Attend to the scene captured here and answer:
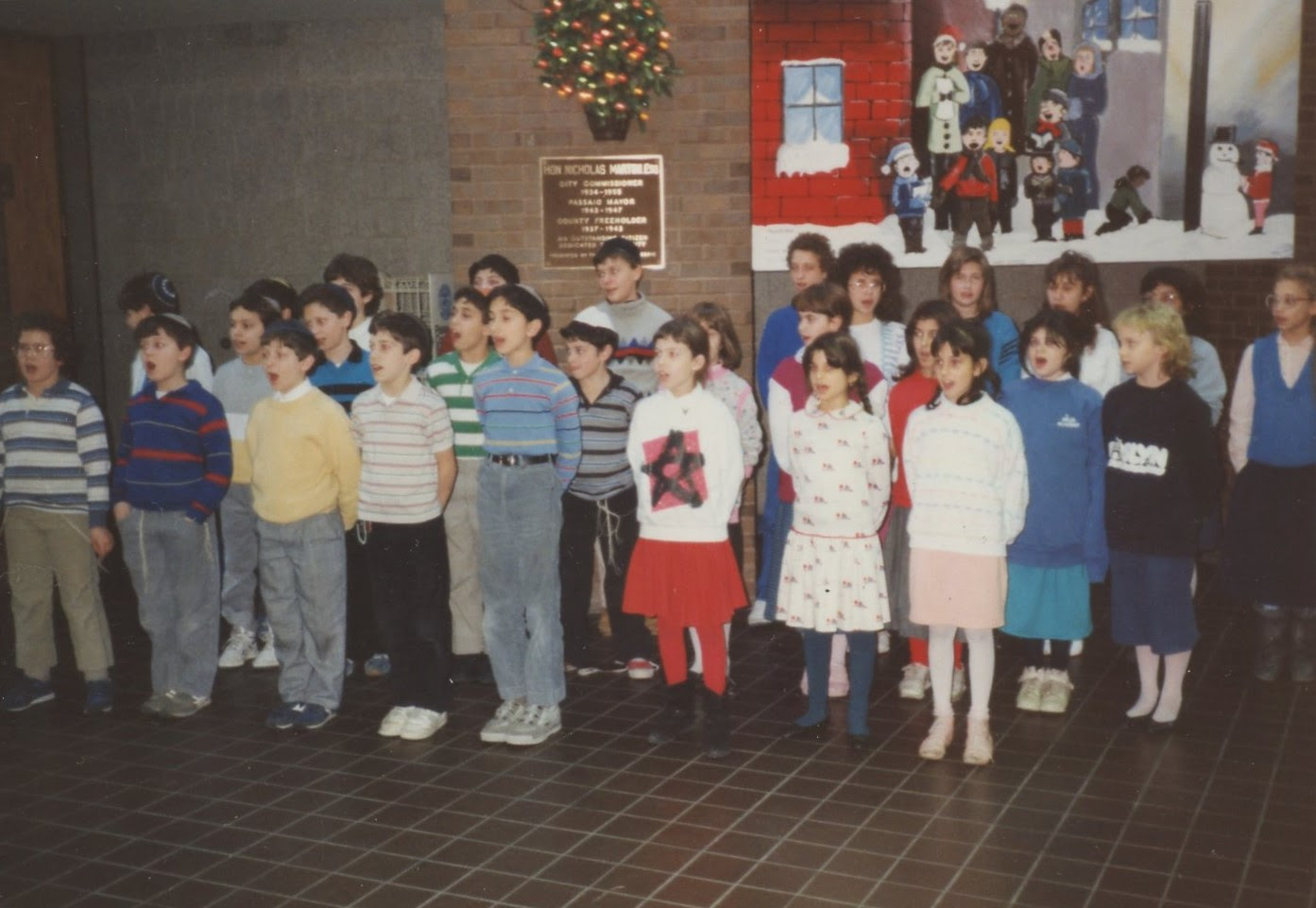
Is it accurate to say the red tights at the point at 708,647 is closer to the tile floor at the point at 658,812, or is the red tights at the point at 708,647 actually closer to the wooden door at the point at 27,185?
the tile floor at the point at 658,812

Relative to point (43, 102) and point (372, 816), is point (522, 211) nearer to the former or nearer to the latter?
point (372, 816)

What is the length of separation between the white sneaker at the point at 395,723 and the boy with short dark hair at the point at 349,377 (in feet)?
2.72

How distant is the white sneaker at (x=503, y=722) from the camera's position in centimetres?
555

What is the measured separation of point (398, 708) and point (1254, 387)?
4.15 m

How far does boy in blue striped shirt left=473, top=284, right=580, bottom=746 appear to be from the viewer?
550cm

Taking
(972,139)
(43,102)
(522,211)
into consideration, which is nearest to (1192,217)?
(972,139)

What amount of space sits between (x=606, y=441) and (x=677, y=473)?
0.94 m

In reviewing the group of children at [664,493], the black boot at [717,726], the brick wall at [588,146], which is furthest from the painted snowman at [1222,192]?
the black boot at [717,726]

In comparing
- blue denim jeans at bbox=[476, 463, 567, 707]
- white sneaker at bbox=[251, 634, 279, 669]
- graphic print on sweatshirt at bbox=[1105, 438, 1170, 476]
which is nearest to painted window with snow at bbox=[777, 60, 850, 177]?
graphic print on sweatshirt at bbox=[1105, 438, 1170, 476]

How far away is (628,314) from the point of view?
22.0 ft

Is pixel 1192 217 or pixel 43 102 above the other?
pixel 43 102

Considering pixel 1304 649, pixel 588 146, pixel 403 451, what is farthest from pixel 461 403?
pixel 1304 649

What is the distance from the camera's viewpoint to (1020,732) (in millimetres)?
5586

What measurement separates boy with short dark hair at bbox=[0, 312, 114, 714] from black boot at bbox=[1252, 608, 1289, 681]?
5.36 m
